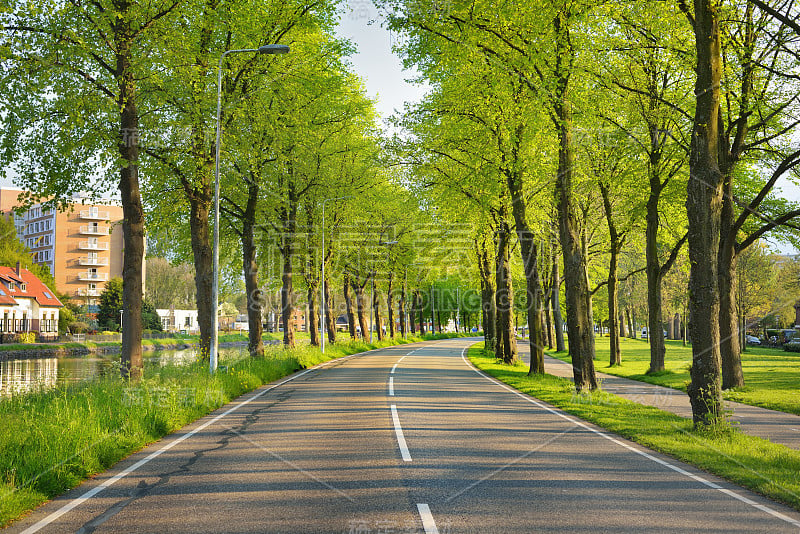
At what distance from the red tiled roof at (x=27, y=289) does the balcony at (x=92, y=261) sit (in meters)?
22.9

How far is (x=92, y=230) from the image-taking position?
95.6 meters

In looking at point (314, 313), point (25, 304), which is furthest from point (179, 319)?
point (314, 313)

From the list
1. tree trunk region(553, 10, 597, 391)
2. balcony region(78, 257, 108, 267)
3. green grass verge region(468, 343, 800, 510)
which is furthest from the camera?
balcony region(78, 257, 108, 267)

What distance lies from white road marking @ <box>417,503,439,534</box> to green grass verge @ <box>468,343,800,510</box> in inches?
153

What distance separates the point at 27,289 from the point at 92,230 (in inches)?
1231

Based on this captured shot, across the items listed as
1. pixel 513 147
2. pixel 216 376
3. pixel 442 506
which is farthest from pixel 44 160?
pixel 513 147

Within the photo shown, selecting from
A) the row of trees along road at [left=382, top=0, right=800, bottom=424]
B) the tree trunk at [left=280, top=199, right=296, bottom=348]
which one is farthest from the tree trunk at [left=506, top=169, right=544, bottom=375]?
the tree trunk at [left=280, top=199, right=296, bottom=348]

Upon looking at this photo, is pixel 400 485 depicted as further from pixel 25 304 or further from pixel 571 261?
pixel 25 304

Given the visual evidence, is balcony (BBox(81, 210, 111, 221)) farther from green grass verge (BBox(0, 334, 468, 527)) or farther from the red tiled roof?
green grass verge (BBox(0, 334, 468, 527))

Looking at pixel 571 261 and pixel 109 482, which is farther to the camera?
pixel 571 261

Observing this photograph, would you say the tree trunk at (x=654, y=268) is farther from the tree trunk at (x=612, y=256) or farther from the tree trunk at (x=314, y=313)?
the tree trunk at (x=314, y=313)

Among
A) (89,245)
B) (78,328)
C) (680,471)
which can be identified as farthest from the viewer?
(89,245)

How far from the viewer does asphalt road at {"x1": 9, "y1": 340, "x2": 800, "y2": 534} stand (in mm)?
5711

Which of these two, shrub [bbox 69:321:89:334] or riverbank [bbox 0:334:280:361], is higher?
shrub [bbox 69:321:89:334]
